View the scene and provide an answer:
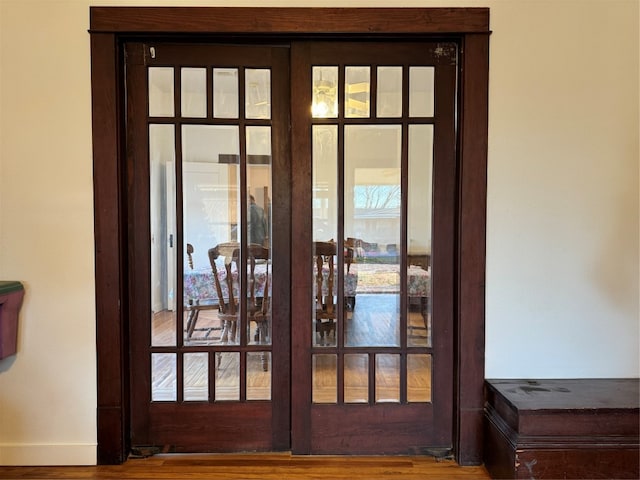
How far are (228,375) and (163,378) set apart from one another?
319 millimetres

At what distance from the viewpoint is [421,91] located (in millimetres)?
1676

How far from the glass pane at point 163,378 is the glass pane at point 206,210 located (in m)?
0.15

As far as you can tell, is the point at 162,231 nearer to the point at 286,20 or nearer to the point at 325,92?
the point at 325,92

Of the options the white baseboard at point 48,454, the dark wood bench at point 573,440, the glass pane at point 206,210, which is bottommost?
the white baseboard at point 48,454

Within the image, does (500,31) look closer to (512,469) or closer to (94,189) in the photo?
(512,469)

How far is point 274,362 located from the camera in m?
1.75

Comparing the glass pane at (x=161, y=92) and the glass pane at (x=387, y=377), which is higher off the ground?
the glass pane at (x=161, y=92)

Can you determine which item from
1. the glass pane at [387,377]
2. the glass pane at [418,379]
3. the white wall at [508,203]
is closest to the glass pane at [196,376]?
the white wall at [508,203]

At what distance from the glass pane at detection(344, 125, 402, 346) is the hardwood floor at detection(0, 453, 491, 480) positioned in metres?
0.55

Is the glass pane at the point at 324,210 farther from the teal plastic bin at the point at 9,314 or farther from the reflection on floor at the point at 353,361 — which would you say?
the teal plastic bin at the point at 9,314

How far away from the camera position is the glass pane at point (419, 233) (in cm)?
169

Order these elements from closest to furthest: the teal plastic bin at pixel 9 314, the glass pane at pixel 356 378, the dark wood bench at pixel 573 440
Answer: the dark wood bench at pixel 573 440 → the teal plastic bin at pixel 9 314 → the glass pane at pixel 356 378

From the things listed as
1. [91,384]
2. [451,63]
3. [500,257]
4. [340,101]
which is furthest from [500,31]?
[91,384]

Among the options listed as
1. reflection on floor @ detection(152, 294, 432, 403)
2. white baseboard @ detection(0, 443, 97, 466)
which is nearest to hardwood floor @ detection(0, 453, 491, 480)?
white baseboard @ detection(0, 443, 97, 466)
